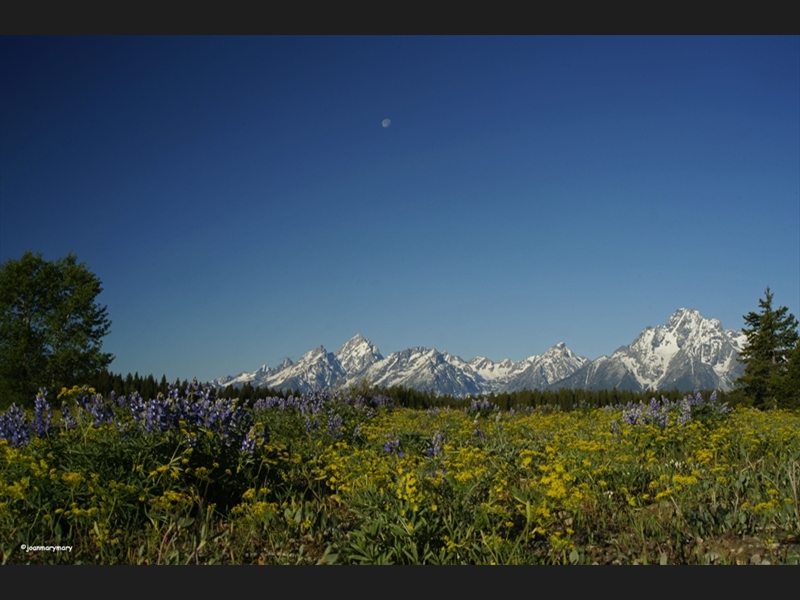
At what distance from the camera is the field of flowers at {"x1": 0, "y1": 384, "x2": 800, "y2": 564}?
3.94 metres

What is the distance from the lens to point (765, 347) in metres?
35.5

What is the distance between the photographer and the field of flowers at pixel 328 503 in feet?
12.9

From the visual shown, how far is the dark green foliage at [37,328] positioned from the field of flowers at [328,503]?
12164mm

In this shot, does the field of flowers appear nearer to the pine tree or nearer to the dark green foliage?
the dark green foliage

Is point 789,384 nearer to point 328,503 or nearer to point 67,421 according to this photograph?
point 328,503

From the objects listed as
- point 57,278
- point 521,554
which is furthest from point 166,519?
point 57,278

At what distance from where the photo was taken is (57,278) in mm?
18219

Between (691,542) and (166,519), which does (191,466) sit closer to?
(166,519)

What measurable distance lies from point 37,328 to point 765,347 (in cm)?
4087

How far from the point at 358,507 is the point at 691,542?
9.12 feet

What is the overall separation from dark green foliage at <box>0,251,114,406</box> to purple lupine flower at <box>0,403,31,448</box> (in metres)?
12.0

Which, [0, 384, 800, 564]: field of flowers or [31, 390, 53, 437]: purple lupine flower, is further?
[31, 390, 53, 437]: purple lupine flower

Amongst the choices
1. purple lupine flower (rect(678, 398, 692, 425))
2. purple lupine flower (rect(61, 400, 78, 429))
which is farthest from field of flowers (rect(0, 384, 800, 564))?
purple lupine flower (rect(678, 398, 692, 425))

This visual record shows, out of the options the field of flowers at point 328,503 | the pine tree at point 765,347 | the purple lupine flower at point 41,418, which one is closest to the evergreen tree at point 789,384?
the pine tree at point 765,347
